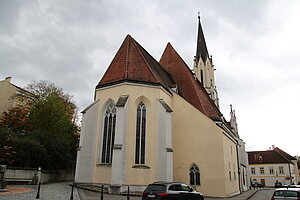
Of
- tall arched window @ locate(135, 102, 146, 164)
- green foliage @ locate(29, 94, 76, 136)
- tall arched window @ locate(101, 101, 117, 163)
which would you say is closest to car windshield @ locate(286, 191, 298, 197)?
tall arched window @ locate(135, 102, 146, 164)

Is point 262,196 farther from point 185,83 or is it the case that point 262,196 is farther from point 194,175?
point 185,83

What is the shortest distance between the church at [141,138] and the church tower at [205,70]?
57.4 ft

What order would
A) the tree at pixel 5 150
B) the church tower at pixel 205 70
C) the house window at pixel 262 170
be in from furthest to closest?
1. the house window at pixel 262 170
2. the church tower at pixel 205 70
3. the tree at pixel 5 150

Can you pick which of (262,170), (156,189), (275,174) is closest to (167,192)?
(156,189)

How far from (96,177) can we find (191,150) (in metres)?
7.07

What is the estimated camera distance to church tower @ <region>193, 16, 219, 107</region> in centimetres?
3619

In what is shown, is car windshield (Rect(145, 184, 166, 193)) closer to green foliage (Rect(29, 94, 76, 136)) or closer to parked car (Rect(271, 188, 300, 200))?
parked car (Rect(271, 188, 300, 200))

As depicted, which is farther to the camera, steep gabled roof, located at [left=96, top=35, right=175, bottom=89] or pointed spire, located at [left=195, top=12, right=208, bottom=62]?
pointed spire, located at [left=195, top=12, right=208, bottom=62]

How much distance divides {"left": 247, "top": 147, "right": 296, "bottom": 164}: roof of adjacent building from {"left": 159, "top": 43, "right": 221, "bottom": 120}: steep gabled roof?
30.3 metres

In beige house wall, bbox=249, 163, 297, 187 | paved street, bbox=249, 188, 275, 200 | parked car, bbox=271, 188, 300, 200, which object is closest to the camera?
parked car, bbox=271, 188, 300, 200

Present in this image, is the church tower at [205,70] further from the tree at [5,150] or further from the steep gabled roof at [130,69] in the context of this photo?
the tree at [5,150]

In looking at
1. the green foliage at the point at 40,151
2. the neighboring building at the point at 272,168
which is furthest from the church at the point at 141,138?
the neighboring building at the point at 272,168

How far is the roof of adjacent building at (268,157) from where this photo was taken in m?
46.7

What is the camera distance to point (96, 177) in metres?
15.9
